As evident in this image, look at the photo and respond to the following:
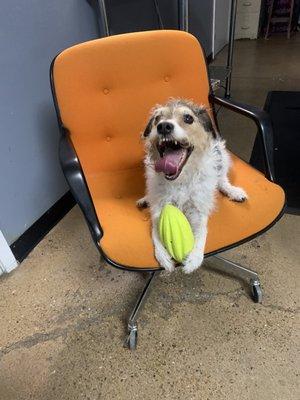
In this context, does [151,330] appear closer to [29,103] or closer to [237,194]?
[237,194]

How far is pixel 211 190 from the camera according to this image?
1253mm

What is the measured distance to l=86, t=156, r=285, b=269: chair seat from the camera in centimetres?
109

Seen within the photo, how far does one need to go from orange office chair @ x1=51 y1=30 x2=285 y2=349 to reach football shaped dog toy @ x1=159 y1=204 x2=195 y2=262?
0.07 m

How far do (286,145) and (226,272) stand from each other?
1.39 m

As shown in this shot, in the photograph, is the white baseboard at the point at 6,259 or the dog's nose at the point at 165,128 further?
the white baseboard at the point at 6,259

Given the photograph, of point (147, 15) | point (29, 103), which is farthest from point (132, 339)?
point (147, 15)

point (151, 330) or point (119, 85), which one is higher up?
point (119, 85)

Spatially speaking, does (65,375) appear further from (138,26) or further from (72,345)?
A: (138,26)

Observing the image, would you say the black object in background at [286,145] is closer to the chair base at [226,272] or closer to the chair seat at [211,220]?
the chair base at [226,272]

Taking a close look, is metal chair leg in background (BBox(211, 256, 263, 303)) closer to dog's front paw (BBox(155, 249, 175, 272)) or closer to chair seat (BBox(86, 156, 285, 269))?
chair seat (BBox(86, 156, 285, 269))

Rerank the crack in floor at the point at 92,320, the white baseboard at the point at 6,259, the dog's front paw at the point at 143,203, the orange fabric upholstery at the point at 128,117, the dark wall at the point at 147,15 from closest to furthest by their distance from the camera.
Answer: the orange fabric upholstery at the point at 128,117 < the dog's front paw at the point at 143,203 < the crack in floor at the point at 92,320 < the white baseboard at the point at 6,259 < the dark wall at the point at 147,15

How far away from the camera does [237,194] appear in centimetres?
125

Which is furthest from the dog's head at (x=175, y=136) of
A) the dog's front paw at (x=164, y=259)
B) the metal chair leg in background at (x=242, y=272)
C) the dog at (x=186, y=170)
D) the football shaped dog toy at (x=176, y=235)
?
the metal chair leg in background at (x=242, y=272)

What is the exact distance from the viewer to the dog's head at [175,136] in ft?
3.59
